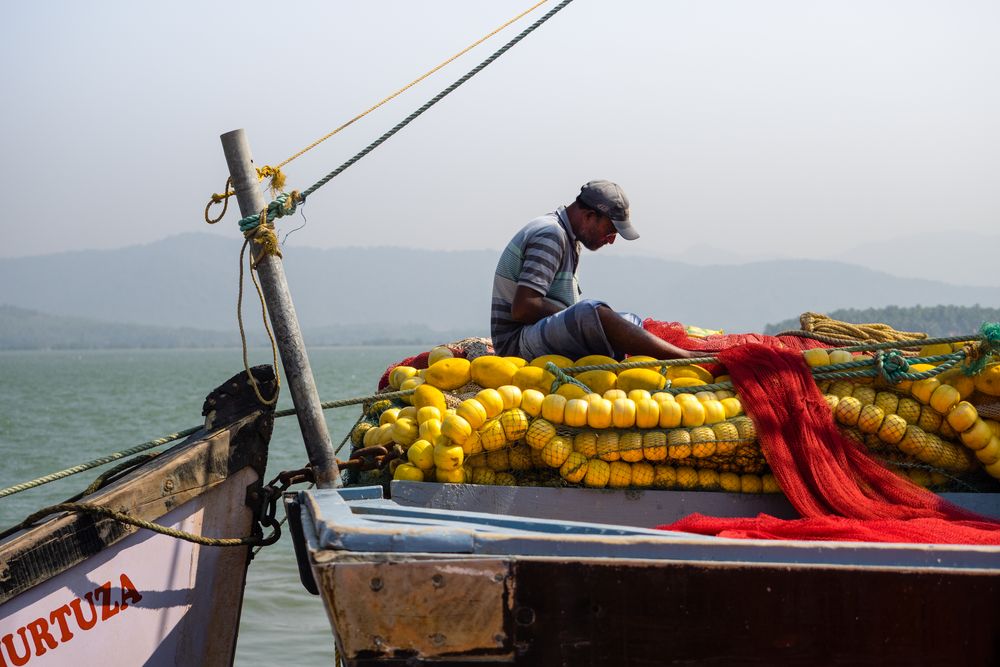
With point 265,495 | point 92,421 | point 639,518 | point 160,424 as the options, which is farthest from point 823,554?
point 92,421

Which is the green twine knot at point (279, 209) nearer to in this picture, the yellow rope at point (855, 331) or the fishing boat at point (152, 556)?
the fishing boat at point (152, 556)

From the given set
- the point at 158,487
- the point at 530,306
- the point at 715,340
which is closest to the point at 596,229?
the point at 530,306

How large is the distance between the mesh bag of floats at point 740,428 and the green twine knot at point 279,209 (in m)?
0.90

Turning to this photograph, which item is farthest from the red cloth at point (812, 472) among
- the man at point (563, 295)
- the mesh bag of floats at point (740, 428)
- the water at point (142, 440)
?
the water at point (142, 440)

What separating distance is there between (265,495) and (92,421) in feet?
86.0

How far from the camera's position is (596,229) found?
5.31 m

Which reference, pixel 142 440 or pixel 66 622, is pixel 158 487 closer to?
pixel 66 622

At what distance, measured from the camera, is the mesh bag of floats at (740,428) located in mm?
4227

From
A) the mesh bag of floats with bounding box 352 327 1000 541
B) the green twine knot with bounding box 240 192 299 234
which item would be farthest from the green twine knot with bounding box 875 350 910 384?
the green twine knot with bounding box 240 192 299 234

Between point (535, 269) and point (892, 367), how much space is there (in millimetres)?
1647

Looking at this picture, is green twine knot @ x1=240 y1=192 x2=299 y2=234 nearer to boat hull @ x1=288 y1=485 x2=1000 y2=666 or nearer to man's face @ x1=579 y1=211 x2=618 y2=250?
man's face @ x1=579 y1=211 x2=618 y2=250

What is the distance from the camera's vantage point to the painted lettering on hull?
373cm

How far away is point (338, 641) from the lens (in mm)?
2996

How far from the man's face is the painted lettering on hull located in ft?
8.59
